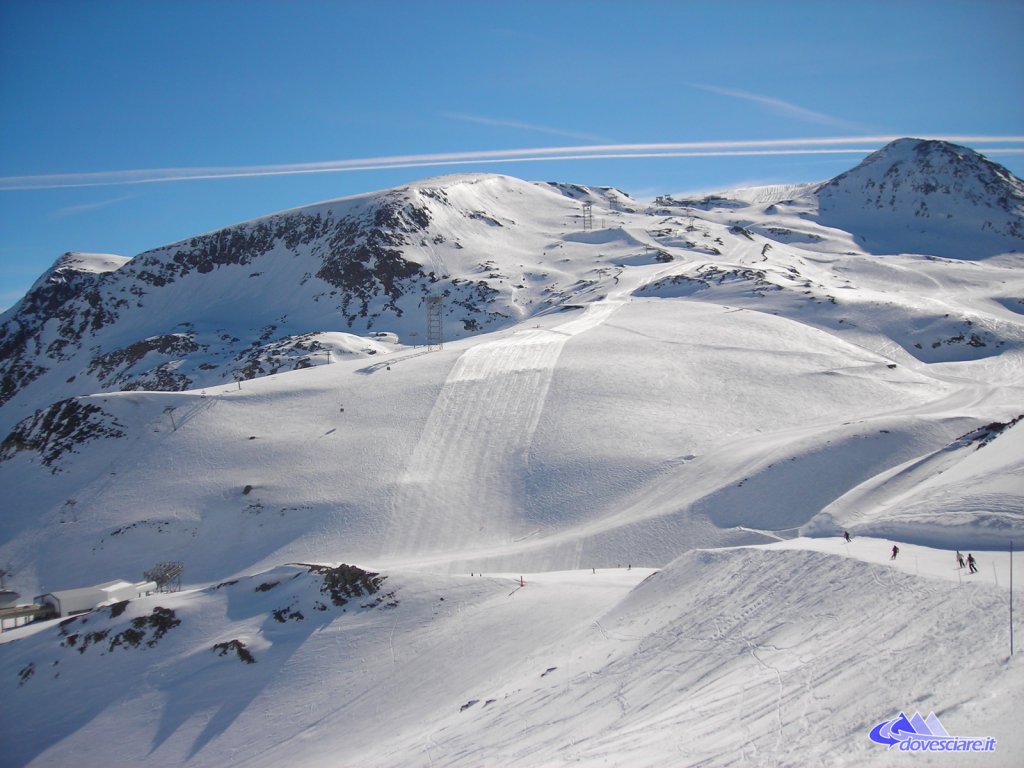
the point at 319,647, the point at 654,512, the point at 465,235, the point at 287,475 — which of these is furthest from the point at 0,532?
the point at 465,235

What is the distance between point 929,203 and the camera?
554 feet

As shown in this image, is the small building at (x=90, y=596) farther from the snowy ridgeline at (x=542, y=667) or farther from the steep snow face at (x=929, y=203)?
A: the steep snow face at (x=929, y=203)

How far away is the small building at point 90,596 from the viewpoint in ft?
128

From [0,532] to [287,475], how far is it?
21.7 m

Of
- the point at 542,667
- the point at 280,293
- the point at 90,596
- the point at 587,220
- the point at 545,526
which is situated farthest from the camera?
the point at 587,220

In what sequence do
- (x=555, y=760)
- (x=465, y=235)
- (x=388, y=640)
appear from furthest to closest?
1. (x=465, y=235)
2. (x=388, y=640)
3. (x=555, y=760)

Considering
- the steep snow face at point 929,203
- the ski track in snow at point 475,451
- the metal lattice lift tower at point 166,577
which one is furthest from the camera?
the steep snow face at point 929,203

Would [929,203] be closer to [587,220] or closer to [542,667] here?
[587,220]

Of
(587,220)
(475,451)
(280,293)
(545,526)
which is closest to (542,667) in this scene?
(545,526)

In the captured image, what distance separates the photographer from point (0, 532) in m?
50.1

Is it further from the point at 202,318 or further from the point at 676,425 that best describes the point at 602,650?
the point at 202,318

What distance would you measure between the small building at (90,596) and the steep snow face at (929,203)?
154269 mm

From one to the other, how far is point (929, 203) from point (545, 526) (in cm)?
17153

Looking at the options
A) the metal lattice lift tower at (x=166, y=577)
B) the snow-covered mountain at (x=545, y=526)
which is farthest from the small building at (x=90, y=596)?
the snow-covered mountain at (x=545, y=526)
